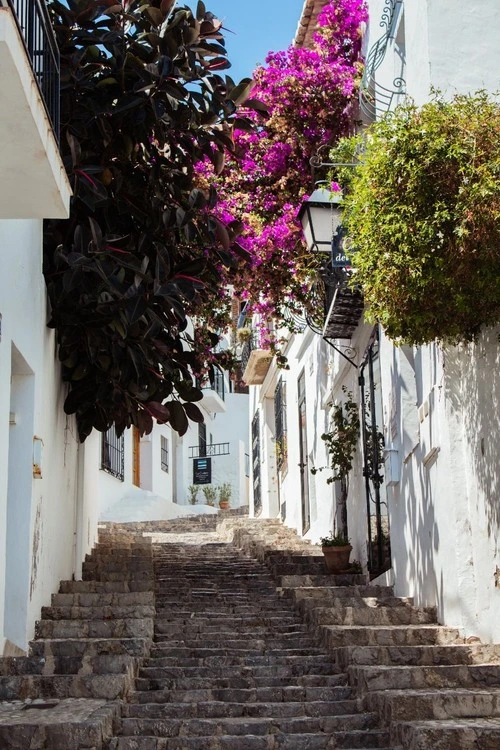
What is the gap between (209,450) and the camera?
113 ft

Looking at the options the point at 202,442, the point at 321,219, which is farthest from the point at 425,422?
the point at 202,442

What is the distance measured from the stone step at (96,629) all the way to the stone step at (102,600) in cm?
84

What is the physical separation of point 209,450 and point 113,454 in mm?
10828

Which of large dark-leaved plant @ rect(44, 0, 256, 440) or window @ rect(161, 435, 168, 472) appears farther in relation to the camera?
window @ rect(161, 435, 168, 472)

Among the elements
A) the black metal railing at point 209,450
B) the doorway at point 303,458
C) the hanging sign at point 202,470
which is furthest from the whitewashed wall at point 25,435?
the black metal railing at point 209,450

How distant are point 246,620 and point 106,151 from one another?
4.40 metres

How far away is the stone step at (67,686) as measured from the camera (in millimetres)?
7281

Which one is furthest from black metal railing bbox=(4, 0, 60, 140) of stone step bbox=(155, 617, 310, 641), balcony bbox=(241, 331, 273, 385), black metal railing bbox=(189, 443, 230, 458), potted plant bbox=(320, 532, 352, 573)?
black metal railing bbox=(189, 443, 230, 458)

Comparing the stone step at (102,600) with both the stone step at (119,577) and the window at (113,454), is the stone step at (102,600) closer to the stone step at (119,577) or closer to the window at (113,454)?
the stone step at (119,577)

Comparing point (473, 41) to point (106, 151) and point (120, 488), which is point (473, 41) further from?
point (120, 488)

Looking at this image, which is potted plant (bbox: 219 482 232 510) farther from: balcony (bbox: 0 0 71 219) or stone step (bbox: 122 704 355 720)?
balcony (bbox: 0 0 71 219)

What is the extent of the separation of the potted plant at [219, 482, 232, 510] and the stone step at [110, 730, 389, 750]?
24439 millimetres

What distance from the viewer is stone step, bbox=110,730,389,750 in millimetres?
6391

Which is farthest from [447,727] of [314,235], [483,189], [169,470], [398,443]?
[169,470]
